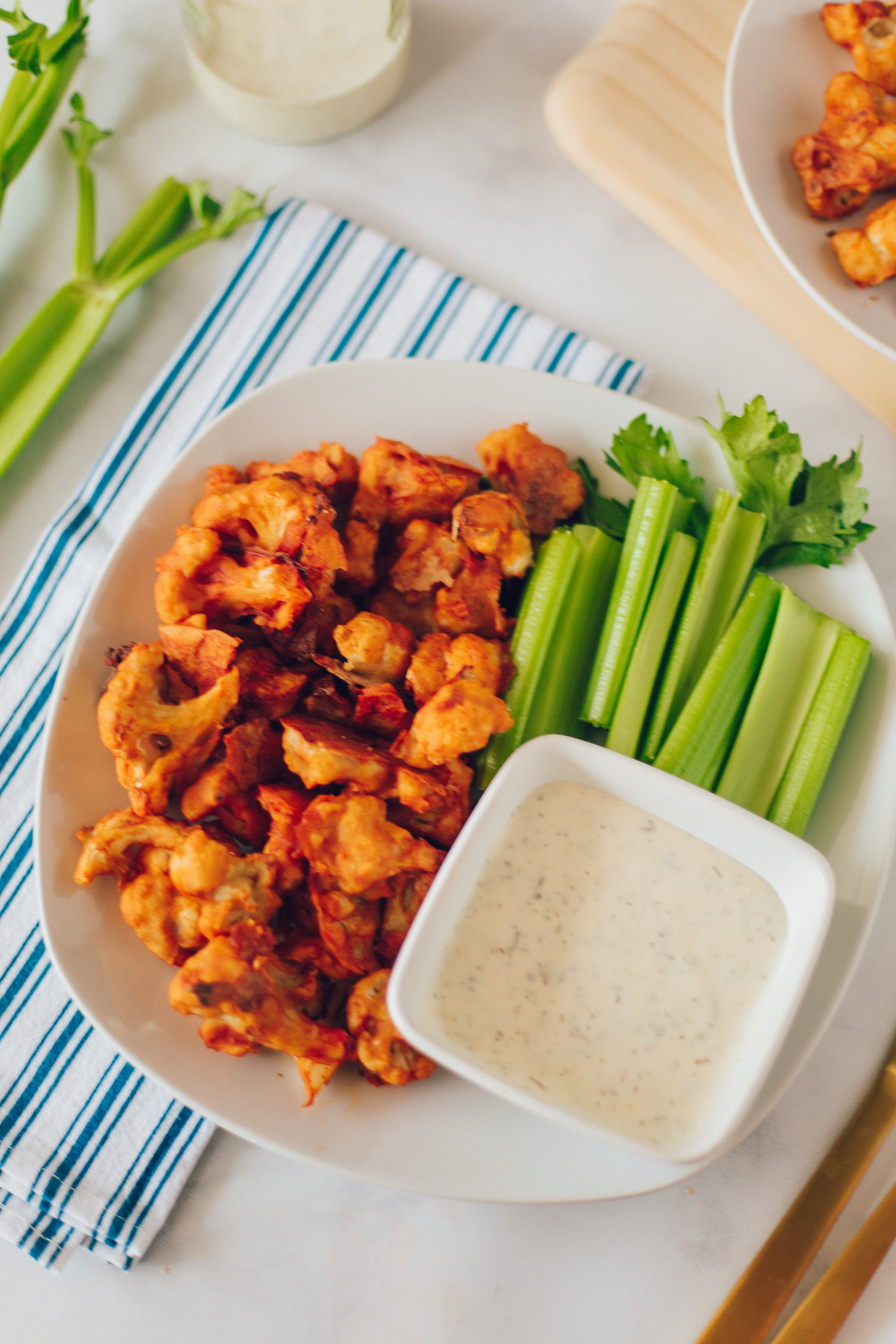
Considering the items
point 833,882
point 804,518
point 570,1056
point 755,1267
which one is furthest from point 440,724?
point 755,1267

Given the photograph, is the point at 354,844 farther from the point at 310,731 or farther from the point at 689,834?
the point at 689,834

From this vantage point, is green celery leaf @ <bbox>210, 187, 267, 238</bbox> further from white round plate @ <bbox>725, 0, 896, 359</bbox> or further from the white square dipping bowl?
the white square dipping bowl

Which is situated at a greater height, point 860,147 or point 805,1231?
point 860,147

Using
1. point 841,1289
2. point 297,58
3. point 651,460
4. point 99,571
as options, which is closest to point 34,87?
point 297,58

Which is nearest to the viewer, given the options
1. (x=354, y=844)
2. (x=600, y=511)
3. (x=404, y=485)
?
(x=354, y=844)

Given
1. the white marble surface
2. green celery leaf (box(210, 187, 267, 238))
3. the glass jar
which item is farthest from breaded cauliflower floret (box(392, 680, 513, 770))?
the glass jar

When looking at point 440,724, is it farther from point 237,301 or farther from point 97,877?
point 237,301
